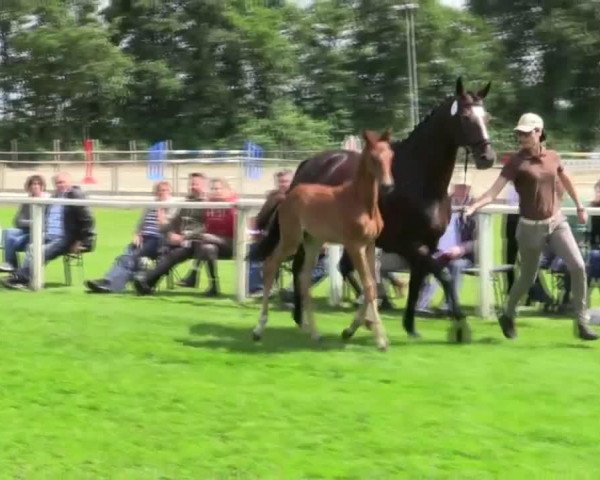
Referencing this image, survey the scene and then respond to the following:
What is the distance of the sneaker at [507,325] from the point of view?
950 centimetres

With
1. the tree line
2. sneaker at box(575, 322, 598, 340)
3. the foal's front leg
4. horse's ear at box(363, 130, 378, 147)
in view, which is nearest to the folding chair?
the foal's front leg

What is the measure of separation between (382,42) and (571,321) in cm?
4281

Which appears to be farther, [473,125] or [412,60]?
[412,60]

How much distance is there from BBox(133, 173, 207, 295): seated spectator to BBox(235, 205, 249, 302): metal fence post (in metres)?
0.63

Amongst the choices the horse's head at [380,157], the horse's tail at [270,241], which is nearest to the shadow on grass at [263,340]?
the horse's tail at [270,241]

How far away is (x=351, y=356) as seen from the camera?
8461mm

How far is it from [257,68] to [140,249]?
42.2 metres

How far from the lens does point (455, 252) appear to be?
11.3 m

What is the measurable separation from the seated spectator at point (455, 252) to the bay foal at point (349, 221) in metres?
2.07

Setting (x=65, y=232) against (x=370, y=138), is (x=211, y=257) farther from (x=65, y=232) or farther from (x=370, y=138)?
(x=370, y=138)

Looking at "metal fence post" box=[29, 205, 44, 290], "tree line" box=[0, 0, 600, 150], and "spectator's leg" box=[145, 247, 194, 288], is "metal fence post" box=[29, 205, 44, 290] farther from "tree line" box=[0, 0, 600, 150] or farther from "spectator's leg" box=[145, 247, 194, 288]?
"tree line" box=[0, 0, 600, 150]

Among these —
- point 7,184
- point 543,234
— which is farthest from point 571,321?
point 7,184

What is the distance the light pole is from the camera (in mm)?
47250

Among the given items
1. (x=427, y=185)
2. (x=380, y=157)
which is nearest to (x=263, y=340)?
(x=380, y=157)
